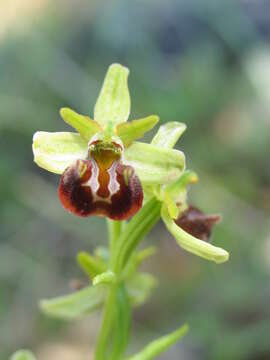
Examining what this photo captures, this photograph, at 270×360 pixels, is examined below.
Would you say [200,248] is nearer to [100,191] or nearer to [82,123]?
[100,191]

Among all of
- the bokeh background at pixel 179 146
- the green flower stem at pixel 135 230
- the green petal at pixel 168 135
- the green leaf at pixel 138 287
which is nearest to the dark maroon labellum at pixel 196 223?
the green flower stem at pixel 135 230

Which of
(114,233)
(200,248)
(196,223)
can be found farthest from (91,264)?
(200,248)

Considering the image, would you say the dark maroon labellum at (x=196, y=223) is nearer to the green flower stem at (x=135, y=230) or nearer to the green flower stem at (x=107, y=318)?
the green flower stem at (x=135, y=230)

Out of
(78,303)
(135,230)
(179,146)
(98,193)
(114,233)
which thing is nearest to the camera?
(98,193)

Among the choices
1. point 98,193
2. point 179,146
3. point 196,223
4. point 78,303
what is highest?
point 98,193

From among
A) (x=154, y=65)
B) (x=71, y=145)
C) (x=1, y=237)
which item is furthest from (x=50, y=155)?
(x=154, y=65)

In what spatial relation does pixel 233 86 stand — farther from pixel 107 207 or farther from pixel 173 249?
pixel 107 207

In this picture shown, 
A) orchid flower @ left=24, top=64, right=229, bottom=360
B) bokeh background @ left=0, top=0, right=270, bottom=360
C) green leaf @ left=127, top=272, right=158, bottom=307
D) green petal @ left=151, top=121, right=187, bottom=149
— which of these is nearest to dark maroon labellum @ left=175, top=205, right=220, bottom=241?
orchid flower @ left=24, top=64, right=229, bottom=360
